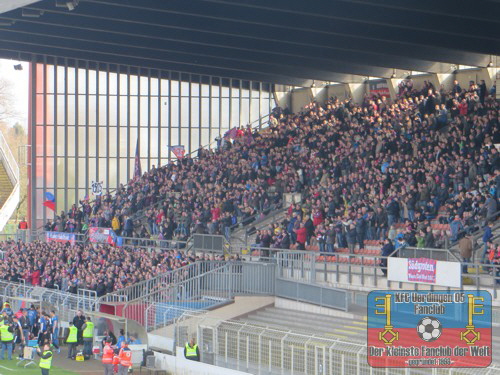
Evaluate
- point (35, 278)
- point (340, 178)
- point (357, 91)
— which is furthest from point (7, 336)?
point (357, 91)

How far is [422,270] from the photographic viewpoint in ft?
79.6

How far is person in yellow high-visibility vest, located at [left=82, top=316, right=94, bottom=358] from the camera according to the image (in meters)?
28.6

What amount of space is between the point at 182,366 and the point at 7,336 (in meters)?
6.52

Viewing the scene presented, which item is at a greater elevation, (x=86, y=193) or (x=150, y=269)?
(x=86, y=193)

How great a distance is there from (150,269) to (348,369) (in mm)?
14289

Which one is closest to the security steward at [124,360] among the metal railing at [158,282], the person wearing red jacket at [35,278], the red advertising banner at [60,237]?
the metal railing at [158,282]

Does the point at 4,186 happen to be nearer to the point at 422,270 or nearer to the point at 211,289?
the point at 211,289

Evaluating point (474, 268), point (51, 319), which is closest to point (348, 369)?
point (474, 268)

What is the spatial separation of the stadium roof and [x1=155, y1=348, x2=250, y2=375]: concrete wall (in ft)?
40.5

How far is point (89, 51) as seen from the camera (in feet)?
156

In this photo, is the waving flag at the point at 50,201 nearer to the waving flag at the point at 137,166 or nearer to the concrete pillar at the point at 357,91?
the waving flag at the point at 137,166

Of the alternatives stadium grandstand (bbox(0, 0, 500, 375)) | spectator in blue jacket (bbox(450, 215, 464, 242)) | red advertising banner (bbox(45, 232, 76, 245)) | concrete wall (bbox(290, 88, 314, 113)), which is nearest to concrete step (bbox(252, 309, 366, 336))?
stadium grandstand (bbox(0, 0, 500, 375))

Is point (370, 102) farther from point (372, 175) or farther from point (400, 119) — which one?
point (372, 175)

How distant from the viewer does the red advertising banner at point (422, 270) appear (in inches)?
942
